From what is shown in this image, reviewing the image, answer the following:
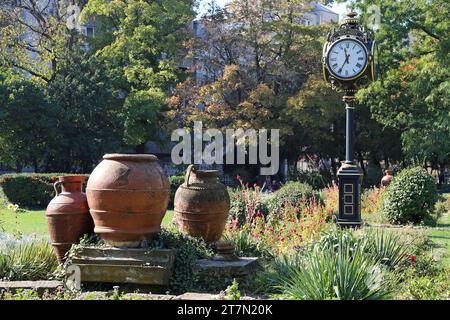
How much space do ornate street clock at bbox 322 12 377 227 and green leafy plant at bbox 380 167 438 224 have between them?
3.12 metres

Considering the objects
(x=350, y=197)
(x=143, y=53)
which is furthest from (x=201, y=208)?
(x=143, y=53)

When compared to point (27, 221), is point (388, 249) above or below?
above

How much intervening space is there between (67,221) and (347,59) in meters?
6.58

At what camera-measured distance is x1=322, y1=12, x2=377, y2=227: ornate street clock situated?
1154 centimetres

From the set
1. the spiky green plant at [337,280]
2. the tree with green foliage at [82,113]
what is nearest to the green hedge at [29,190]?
the tree with green foliage at [82,113]

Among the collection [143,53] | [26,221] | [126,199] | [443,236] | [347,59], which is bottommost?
[26,221]

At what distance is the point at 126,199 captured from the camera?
704 centimetres

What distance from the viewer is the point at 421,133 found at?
25562mm

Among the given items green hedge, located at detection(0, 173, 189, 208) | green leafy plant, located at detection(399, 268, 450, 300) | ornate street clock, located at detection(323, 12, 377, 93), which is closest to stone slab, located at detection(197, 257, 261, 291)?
green leafy plant, located at detection(399, 268, 450, 300)

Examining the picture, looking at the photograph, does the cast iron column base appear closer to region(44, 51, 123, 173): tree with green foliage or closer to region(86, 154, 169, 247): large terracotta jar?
region(86, 154, 169, 247): large terracotta jar

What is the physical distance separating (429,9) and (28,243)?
67.5 ft

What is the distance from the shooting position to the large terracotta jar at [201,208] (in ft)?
27.6

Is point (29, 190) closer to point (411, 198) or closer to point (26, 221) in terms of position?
point (26, 221)
